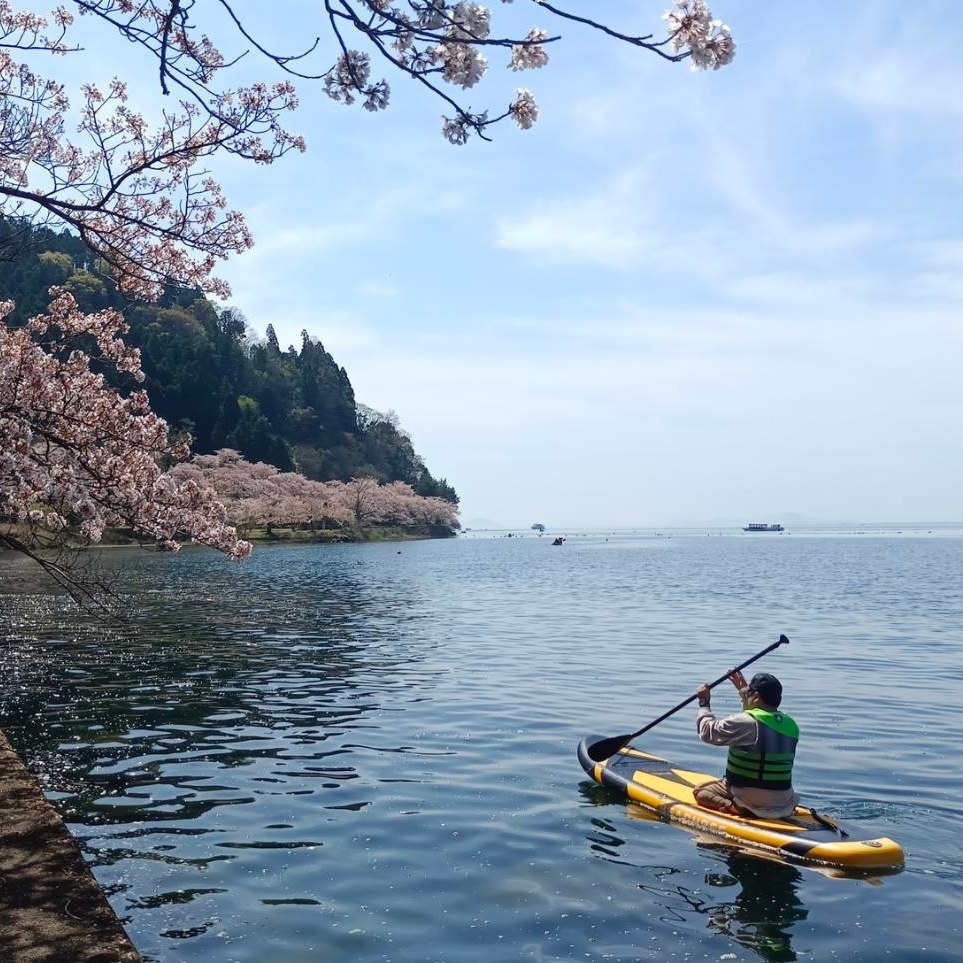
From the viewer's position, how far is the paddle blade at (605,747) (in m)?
11.8

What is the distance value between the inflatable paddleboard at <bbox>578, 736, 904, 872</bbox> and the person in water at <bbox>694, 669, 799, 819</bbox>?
0.18 meters

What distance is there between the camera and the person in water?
932 cm

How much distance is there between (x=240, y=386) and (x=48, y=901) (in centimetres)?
13300

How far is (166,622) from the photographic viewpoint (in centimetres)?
2769

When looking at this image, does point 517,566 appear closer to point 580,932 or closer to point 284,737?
point 284,737

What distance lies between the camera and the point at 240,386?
5276 inches

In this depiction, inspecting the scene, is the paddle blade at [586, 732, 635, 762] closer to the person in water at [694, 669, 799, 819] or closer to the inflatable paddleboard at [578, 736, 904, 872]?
the inflatable paddleboard at [578, 736, 904, 872]

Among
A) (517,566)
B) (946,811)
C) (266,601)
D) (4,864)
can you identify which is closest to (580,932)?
(4,864)

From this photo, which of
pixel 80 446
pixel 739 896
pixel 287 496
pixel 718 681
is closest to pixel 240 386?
pixel 287 496

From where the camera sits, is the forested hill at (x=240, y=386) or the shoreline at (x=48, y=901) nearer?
the shoreline at (x=48, y=901)

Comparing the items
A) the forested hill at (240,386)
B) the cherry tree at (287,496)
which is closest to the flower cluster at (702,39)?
the cherry tree at (287,496)

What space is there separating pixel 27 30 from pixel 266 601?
27320 mm

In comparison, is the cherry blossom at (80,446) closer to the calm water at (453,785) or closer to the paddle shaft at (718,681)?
the calm water at (453,785)

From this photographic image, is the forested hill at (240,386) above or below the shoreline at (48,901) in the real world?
above
